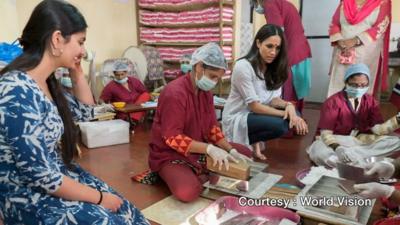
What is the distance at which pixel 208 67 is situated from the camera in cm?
177

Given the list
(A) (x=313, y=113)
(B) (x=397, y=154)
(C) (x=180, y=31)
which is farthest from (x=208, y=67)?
(A) (x=313, y=113)

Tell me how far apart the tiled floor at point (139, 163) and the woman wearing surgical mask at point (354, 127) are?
0.77 feet

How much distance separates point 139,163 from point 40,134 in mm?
1571

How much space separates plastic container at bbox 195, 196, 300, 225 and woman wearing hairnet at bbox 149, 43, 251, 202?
18cm

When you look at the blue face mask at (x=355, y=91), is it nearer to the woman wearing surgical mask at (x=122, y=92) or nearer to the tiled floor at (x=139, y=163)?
the tiled floor at (x=139, y=163)

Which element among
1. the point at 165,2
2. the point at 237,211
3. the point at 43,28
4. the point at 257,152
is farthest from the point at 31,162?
the point at 165,2

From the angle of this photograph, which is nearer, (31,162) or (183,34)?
(31,162)

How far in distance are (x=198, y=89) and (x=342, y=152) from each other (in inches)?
37.4

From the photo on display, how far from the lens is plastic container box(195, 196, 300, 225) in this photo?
145cm

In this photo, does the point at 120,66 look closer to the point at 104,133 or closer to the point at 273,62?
the point at 104,133

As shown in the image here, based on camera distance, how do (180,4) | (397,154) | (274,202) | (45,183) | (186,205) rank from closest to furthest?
1. (45,183)
2. (274,202)
3. (186,205)
4. (397,154)
5. (180,4)

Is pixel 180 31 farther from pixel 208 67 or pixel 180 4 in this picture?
pixel 208 67

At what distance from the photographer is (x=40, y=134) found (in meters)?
0.91

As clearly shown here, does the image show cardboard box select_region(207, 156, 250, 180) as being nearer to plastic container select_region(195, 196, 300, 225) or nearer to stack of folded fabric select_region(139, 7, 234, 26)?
plastic container select_region(195, 196, 300, 225)
